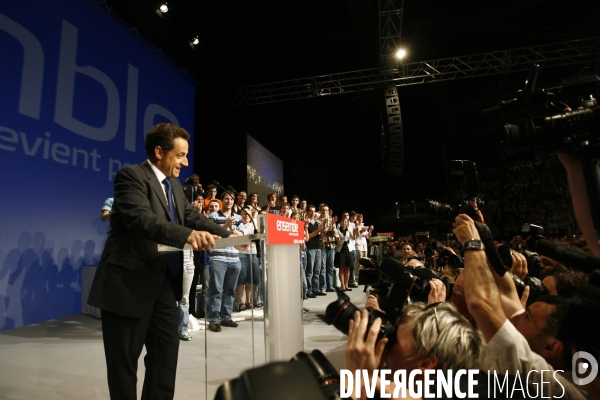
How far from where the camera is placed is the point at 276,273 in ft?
5.64

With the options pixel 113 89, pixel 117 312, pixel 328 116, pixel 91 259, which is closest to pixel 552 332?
pixel 117 312

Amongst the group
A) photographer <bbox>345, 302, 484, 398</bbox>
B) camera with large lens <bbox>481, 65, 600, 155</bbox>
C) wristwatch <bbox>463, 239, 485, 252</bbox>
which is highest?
camera with large lens <bbox>481, 65, 600, 155</bbox>

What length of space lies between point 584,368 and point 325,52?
8.25m

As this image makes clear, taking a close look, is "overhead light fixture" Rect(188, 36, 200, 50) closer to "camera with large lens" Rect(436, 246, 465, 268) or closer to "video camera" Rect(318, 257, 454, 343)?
"camera with large lens" Rect(436, 246, 465, 268)

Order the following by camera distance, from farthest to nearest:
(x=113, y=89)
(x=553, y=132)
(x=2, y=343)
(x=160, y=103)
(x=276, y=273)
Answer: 1. (x=160, y=103)
2. (x=113, y=89)
3. (x=2, y=343)
4. (x=276, y=273)
5. (x=553, y=132)

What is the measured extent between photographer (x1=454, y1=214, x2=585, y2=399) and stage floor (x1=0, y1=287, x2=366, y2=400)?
0.98 metres

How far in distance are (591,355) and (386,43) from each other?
741 cm

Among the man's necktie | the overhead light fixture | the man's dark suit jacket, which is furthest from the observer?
the overhead light fixture

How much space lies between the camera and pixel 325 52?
8.35 m

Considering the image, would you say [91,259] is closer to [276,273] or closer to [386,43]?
[276,273]

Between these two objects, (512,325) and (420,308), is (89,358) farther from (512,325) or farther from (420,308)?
(512,325)

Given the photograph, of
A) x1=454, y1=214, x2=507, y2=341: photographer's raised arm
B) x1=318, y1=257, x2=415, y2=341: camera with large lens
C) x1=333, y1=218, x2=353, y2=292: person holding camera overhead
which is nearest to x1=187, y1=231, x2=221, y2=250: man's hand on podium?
x1=318, y1=257, x2=415, y2=341: camera with large lens

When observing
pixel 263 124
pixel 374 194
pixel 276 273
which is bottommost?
pixel 276 273

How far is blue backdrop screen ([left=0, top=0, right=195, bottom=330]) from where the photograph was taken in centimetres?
393
